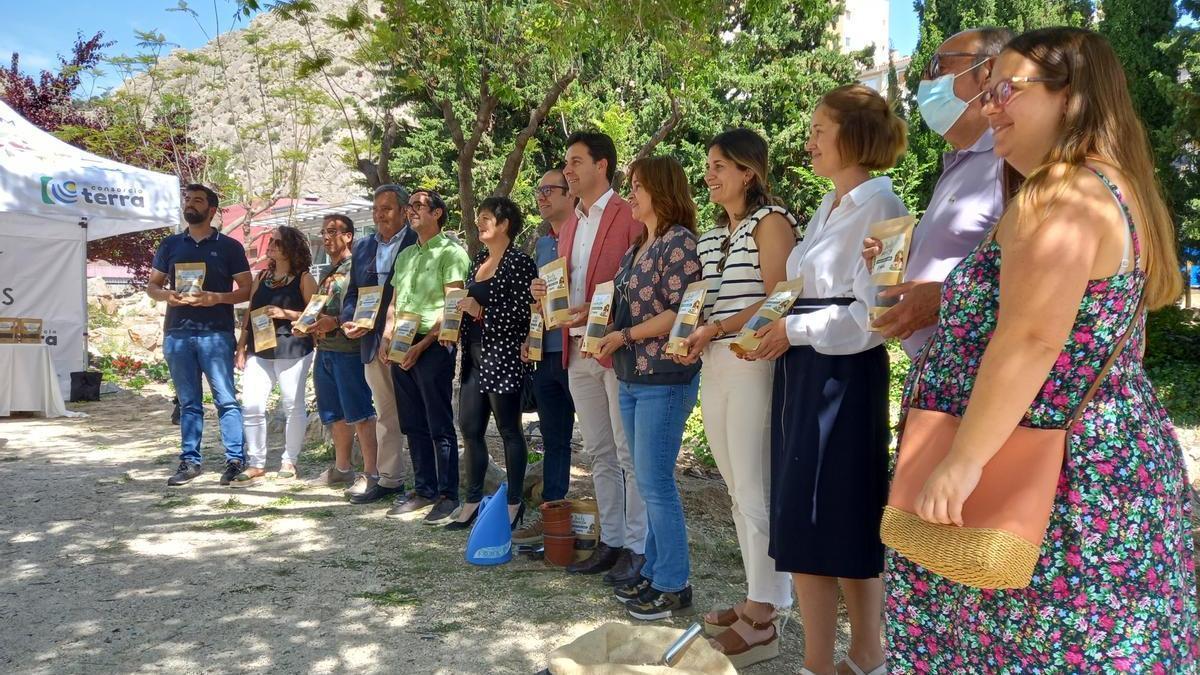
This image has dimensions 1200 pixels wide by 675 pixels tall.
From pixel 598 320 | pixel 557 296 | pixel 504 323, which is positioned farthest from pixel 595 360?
pixel 504 323

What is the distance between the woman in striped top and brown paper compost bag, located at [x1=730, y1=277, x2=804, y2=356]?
0.33 m

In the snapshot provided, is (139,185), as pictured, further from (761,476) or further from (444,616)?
(761,476)

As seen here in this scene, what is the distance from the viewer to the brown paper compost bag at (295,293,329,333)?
19.4ft

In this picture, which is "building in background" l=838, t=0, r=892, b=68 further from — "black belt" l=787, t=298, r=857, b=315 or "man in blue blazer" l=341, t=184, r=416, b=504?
"black belt" l=787, t=298, r=857, b=315

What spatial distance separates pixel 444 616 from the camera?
386cm

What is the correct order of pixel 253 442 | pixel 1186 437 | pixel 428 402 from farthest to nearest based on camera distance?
pixel 1186 437
pixel 253 442
pixel 428 402

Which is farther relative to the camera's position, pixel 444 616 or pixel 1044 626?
pixel 444 616

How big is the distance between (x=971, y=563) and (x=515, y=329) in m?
3.59

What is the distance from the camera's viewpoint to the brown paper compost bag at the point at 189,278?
6.22 metres

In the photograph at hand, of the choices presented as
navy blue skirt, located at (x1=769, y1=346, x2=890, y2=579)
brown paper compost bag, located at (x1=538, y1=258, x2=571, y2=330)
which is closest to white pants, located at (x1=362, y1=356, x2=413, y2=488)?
brown paper compost bag, located at (x1=538, y1=258, x2=571, y2=330)

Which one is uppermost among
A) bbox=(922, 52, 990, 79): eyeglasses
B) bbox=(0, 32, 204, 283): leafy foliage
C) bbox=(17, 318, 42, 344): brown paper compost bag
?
bbox=(0, 32, 204, 283): leafy foliage

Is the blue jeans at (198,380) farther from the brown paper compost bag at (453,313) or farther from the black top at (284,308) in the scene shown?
the brown paper compost bag at (453,313)

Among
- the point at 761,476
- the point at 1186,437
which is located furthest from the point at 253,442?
the point at 1186,437

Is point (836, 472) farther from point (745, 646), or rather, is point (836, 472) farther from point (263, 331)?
point (263, 331)
